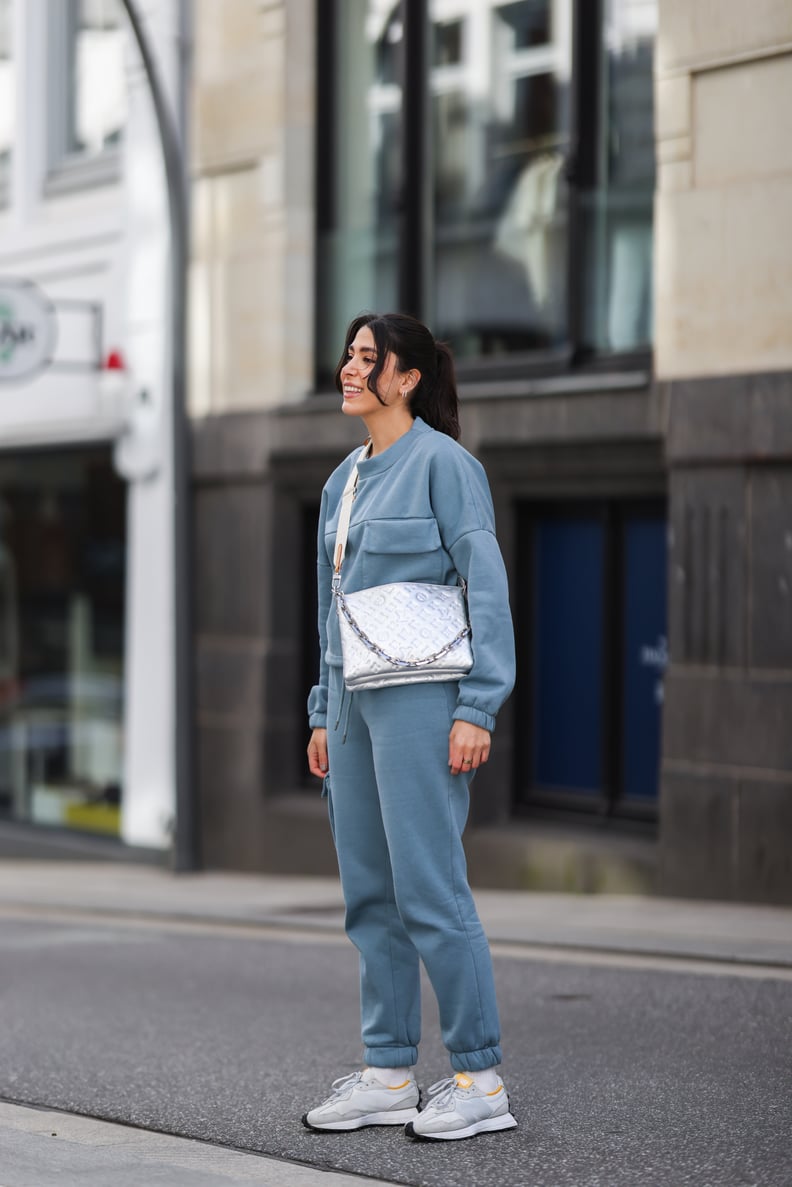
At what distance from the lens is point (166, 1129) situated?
520 centimetres

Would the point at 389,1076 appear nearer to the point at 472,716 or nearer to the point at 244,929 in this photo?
the point at 472,716

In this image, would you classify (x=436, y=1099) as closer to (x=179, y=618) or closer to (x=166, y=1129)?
(x=166, y=1129)

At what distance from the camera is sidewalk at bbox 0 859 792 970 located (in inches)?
340

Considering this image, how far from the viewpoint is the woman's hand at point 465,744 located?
4715 millimetres

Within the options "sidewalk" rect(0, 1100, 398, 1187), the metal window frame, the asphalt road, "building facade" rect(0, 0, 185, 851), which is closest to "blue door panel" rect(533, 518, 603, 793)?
the asphalt road

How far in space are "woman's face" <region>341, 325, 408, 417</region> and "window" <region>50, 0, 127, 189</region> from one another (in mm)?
9675

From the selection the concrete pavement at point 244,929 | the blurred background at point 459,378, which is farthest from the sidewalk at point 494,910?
the blurred background at point 459,378

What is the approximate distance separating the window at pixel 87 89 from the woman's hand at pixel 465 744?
10240 mm

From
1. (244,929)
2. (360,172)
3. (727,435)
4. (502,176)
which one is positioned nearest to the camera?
(727,435)

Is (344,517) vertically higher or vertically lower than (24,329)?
lower

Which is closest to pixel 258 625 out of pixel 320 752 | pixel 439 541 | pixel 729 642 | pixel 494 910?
pixel 494 910

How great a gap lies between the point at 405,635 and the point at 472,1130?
3.95 feet

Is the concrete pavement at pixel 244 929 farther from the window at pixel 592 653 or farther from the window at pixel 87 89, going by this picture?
the window at pixel 87 89

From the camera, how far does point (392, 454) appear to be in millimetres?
4957
